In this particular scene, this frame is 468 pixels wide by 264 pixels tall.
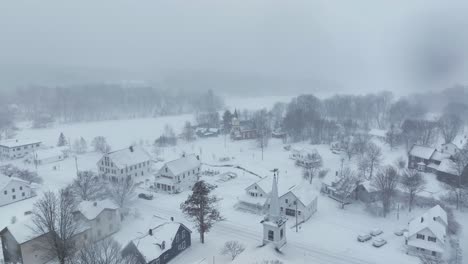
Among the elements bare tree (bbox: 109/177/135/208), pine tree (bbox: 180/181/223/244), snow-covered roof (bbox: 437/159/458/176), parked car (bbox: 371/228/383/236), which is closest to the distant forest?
bare tree (bbox: 109/177/135/208)

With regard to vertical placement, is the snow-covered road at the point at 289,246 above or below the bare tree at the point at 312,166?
below

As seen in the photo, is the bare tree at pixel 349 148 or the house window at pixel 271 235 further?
the bare tree at pixel 349 148

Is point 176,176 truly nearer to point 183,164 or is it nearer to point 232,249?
point 183,164

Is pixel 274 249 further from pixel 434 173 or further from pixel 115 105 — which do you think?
pixel 115 105

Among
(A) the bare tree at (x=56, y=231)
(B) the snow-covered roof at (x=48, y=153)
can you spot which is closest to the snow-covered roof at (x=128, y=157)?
(B) the snow-covered roof at (x=48, y=153)

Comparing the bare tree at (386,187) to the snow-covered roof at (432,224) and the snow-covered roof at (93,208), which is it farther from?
the snow-covered roof at (93,208)

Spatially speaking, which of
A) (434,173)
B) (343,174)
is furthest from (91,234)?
(434,173)

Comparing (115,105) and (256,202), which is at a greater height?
(115,105)
